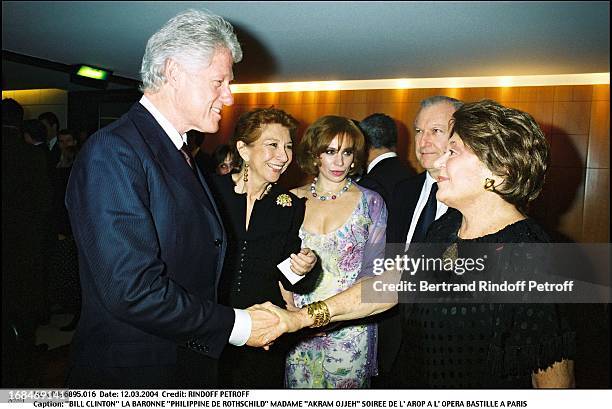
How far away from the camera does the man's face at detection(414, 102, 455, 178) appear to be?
7.37ft

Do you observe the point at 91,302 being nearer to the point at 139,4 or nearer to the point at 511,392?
the point at 511,392

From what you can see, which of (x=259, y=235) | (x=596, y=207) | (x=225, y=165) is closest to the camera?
(x=259, y=235)

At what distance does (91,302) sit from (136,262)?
22 centimetres

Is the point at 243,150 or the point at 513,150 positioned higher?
the point at 243,150

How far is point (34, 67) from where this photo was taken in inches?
255

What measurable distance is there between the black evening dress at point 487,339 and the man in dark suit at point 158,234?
50 cm

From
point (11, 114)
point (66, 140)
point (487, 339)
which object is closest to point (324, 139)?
point (487, 339)

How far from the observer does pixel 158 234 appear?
4.05ft

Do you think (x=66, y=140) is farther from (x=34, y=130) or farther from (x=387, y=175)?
(x=387, y=175)

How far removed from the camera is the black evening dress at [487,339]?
47.5 inches

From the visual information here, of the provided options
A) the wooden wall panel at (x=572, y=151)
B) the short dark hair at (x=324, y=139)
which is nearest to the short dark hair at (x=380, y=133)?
the short dark hair at (x=324, y=139)

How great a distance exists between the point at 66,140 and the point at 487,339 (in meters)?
5.52

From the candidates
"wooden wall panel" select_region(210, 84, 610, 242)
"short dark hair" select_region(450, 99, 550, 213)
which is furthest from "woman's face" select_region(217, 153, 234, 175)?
"wooden wall panel" select_region(210, 84, 610, 242)

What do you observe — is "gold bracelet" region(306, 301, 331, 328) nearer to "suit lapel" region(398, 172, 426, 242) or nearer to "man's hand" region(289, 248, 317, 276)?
"man's hand" region(289, 248, 317, 276)
